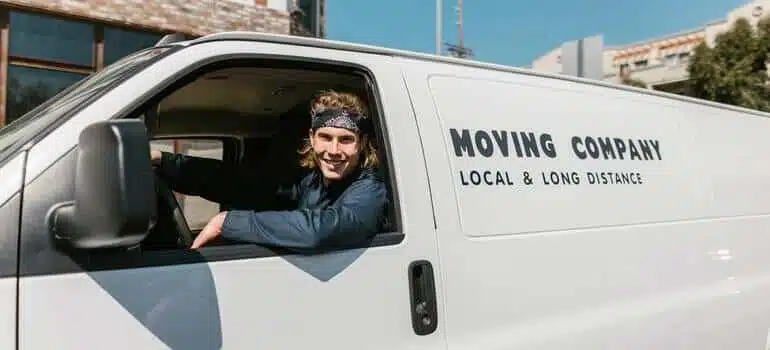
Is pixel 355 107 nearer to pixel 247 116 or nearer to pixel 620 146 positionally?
pixel 247 116

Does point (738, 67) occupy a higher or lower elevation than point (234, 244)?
higher

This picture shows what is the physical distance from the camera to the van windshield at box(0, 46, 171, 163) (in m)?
1.83

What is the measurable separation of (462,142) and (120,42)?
8.50m

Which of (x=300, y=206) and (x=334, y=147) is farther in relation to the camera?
(x=300, y=206)

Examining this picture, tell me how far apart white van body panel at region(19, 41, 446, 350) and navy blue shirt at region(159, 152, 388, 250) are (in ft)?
0.22

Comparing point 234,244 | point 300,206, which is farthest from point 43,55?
point 234,244

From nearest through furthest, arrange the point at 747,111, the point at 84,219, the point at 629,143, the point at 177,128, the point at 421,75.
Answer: the point at 84,219
the point at 421,75
the point at 629,143
the point at 177,128
the point at 747,111

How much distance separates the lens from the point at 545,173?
9.09 ft

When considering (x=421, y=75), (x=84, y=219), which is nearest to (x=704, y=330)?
(x=421, y=75)

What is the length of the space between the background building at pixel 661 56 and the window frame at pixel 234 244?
34.7m

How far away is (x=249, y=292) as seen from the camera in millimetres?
1956

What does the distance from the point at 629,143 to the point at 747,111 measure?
1547 mm

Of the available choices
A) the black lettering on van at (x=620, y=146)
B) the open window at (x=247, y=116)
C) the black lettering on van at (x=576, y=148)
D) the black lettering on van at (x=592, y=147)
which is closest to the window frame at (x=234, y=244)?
the open window at (x=247, y=116)

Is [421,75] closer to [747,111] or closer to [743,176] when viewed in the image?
[743,176]
